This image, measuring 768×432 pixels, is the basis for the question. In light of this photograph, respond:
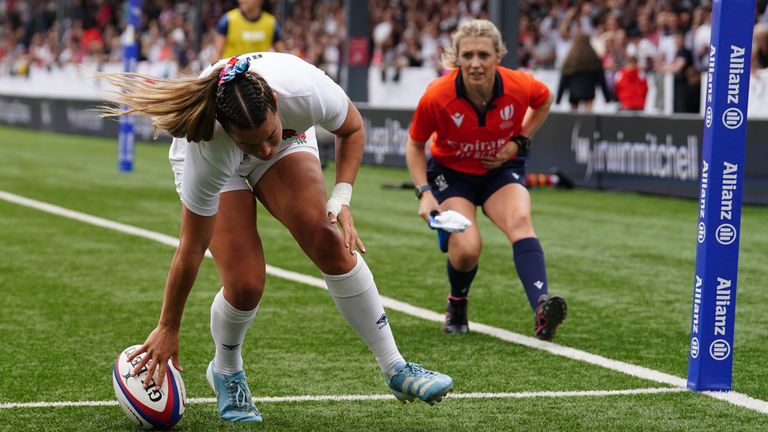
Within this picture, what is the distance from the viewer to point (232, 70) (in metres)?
4.68

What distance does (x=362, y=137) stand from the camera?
5414 millimetres

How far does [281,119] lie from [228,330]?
935 millimetres

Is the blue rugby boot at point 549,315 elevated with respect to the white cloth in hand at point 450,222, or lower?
lower

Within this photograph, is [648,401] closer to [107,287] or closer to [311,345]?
[311,345]

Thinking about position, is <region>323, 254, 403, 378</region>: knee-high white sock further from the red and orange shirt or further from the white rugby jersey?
the red and orange shirt

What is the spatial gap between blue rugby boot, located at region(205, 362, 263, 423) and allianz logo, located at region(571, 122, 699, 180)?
1029 centimetres

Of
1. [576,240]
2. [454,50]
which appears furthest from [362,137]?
[576,240]

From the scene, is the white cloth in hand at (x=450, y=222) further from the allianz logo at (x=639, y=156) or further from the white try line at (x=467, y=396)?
the allianz logo at (x=639, y=156)

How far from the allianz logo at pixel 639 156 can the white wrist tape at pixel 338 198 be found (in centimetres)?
1025

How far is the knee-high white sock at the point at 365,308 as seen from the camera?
5.24 metres

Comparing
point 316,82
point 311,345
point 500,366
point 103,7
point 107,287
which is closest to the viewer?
point 316,82

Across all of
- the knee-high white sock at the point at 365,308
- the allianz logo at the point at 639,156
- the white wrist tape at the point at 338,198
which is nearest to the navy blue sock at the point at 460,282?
the knee-high white sock at the point at 365,308

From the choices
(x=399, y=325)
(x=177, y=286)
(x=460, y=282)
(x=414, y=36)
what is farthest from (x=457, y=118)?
(x=414, y=36)

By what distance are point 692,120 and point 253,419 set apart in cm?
1060
